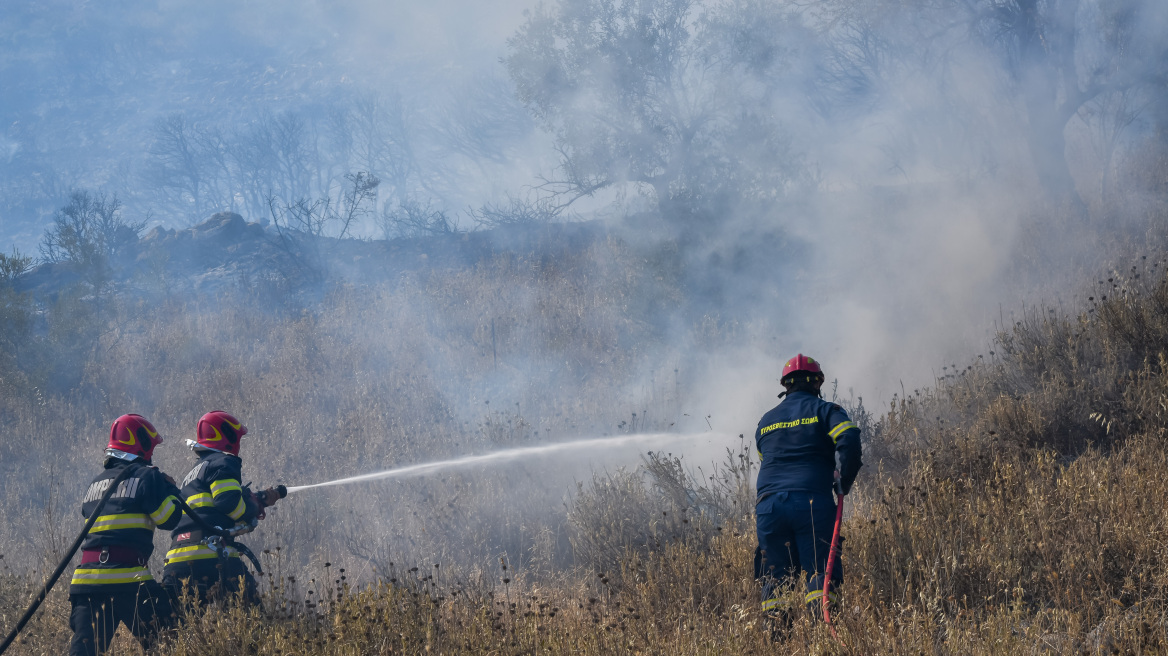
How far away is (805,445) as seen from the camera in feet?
13.1

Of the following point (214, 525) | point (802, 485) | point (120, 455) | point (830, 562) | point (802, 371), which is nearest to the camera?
point (830, 562)

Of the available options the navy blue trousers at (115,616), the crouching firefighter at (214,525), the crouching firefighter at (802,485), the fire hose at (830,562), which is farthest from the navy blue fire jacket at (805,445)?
the navy blue trousers at (115,616)

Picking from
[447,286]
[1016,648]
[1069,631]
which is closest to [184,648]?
[1016,648]

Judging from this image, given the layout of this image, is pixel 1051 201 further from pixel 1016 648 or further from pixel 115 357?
pixel 115 357

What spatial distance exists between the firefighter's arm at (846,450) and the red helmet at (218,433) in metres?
3.74

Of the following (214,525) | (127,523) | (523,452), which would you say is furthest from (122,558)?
(523,452)

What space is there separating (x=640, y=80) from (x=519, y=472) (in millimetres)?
9385

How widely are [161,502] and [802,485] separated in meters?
3.67

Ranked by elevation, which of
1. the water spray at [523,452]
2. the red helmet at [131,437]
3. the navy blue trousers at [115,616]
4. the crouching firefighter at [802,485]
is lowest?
the navy blue trousers at [115,616]

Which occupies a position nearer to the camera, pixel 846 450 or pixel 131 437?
pixel 846 450

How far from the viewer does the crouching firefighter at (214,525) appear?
15.0ft

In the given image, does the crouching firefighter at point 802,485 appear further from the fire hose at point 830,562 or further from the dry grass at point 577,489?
the dry grass at point 577,489

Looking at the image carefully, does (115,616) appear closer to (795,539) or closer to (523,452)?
(795,539)

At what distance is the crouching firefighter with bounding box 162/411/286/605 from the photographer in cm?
458
